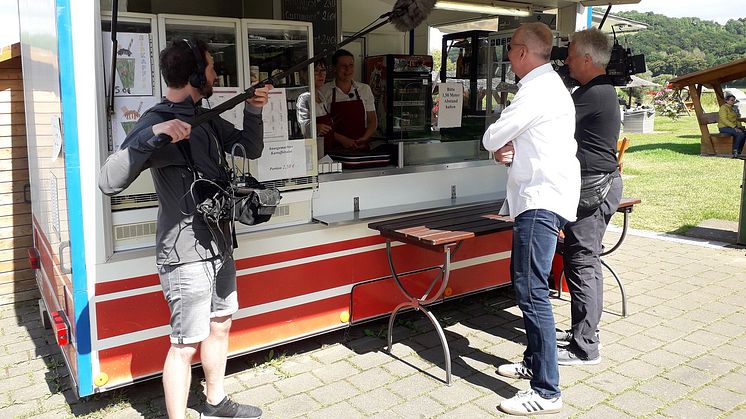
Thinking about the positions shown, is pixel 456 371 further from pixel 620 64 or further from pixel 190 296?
pixel 620 64

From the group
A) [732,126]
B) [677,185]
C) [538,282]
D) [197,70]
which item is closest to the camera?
[197,70]

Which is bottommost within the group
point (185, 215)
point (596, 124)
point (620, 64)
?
point (185, 215)

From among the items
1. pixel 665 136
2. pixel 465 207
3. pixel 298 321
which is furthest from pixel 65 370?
pixel 665 136

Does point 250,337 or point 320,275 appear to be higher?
point 320,275

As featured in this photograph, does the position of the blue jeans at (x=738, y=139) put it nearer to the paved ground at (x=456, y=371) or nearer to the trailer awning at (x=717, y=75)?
the trailer awning at (x=717, y=75)

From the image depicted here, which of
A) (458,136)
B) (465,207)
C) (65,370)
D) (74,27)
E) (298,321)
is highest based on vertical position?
(74,27)

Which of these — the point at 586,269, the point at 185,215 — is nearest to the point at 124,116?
the point at 185,215

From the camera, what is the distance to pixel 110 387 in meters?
2.95

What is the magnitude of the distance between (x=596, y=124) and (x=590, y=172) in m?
0.26

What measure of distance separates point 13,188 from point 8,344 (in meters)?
1.24

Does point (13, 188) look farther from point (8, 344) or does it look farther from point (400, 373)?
point (400, 373)

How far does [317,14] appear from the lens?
14.6 feet

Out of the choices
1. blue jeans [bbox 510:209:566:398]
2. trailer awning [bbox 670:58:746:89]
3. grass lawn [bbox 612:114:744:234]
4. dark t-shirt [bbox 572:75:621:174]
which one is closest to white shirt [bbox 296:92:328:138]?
blue jeans [bbox 510:209:566:398]

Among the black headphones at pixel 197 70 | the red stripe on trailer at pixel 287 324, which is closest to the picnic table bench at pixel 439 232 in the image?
the red stripe on trailer at pixel 287 324
